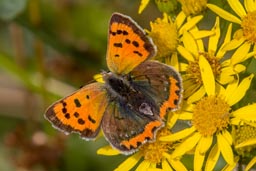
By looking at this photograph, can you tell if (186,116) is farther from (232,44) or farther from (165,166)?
(232,44)

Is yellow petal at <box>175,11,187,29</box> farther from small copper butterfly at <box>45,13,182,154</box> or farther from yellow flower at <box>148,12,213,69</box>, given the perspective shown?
small copper butterfly at <box>45,13,182,154</box>

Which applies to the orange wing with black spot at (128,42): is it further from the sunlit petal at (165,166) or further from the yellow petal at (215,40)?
the sunlit petal at (165,166)

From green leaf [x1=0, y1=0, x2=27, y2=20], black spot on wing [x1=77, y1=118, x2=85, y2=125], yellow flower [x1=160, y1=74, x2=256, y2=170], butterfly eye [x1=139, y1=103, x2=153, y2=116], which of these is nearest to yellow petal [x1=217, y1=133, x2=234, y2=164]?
yellow flower [x1=160, y1=74, x2=256, y2=170]

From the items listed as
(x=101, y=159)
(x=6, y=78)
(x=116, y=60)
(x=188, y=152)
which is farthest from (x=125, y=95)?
(x=6, y=78)

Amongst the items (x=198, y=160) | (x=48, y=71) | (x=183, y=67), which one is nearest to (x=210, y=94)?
(x=183, y=67)

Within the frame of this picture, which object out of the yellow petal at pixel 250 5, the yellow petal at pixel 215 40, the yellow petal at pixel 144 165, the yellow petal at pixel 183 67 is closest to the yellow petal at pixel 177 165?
the yellow petal at pixel 144 165
